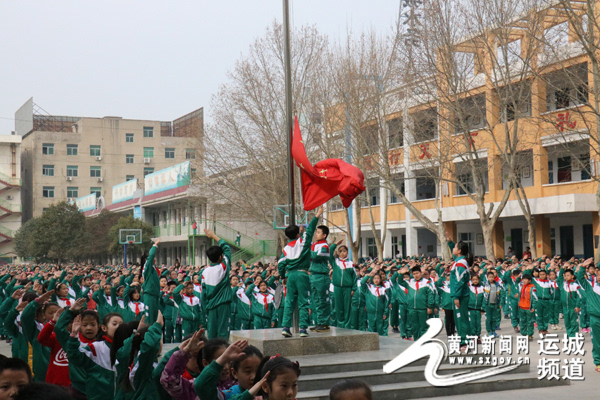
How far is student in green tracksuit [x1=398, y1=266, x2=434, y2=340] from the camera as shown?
15.0m

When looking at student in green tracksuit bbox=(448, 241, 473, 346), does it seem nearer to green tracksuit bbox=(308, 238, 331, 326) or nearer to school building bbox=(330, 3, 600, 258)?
green tracksuit bbox=(308, 238, 331, 326)

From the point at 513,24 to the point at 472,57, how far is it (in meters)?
2.02

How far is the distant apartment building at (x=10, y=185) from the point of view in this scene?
216ft

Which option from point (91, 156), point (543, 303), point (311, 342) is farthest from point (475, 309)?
point (91, 156)

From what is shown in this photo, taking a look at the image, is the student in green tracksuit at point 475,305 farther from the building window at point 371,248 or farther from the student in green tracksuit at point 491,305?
the building window at point 371,248

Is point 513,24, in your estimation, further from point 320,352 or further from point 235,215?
point 235,215

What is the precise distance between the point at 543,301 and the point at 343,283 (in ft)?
17.9

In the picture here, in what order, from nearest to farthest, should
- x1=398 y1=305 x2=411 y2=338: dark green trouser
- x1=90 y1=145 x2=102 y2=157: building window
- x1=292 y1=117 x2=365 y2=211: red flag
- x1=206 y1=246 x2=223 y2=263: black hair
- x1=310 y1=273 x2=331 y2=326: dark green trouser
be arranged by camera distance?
x1=206 y1=246 x2=223 y2=263: black hair, x1=310 y1=273 x2=331 y2=326: dark green trouser, x1=292 y1=117 x2=365 y2=211: red flag, x1=398 y1=305 x2=411 y2=338: dark green trouser, x1=90 y1=145 x2=102 y2=157: building window

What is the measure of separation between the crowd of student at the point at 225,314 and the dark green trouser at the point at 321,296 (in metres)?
0.02

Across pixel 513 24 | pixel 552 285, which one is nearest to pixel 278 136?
pixel 513 24

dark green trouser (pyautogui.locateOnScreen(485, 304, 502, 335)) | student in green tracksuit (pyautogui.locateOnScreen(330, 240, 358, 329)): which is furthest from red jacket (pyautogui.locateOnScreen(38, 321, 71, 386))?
dark green trouser (pyautogui.locateOnScreen(485, 304, 502, 335))

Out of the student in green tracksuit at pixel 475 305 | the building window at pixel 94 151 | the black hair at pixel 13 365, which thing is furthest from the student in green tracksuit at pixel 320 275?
the building window at pixel 94 151

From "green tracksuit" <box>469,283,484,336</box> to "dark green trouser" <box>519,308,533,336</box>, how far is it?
146 centimetres

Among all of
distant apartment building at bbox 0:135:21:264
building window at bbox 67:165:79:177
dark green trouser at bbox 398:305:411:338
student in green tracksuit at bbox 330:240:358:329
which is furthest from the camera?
building window at bbox 67:165:79:177
